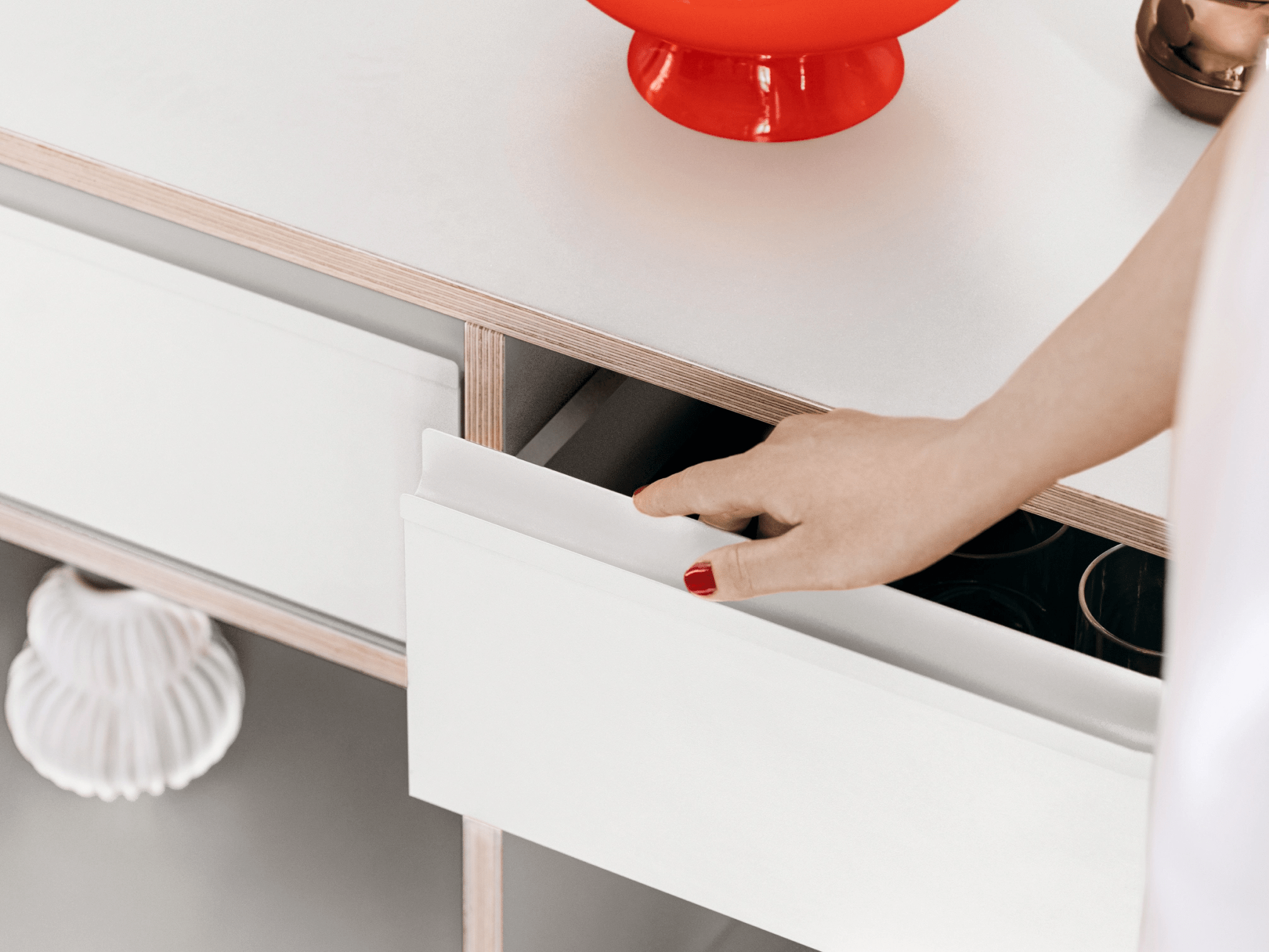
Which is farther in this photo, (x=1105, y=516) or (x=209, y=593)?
(x=209, y=593)

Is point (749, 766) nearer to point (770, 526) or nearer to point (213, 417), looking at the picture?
point (770, 526)

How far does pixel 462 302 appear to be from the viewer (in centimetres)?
57

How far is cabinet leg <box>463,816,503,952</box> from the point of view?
770mm

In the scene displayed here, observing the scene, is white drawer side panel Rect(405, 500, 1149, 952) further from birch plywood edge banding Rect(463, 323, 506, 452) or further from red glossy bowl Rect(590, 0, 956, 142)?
red glossy bowl Rect(590, 0, 956, 142)

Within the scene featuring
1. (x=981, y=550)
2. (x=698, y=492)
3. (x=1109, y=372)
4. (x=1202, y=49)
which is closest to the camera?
(x=1109, y=372)

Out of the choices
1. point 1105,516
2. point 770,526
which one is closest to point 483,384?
point 770,526

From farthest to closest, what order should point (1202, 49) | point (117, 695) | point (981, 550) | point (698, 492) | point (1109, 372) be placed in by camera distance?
point (117, 695)
point (981, 550)
point (1202, 49)
point (698, 492)
point (1109, 372)

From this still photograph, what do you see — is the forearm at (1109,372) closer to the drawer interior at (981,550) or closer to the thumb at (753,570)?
the thumb at (753,570)

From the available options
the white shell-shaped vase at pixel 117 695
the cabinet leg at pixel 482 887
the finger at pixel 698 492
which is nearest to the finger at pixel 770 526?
the finger at pixel 698 492

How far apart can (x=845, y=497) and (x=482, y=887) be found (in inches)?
17.3

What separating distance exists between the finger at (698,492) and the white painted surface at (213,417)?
0.45ft

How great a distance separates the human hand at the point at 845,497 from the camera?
45cm

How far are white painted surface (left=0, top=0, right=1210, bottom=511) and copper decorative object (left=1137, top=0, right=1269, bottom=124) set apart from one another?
16 mm

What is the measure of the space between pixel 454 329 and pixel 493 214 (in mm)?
53
